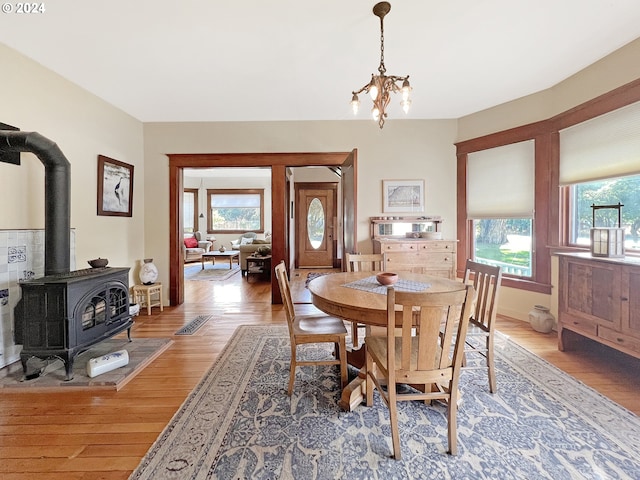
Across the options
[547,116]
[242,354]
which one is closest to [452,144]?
[547,116]

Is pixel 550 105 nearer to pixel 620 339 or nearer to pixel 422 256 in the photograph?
pixel 422 256

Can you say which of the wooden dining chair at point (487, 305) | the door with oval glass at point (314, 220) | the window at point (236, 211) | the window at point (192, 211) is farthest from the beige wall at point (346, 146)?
the window at point (192, 211)

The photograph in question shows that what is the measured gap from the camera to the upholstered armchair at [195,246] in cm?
807

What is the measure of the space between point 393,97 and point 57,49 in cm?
326

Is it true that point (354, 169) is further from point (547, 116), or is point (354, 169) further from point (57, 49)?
point (57, 49)

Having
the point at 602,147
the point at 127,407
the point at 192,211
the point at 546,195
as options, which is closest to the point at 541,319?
the point at 546,195

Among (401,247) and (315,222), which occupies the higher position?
(315,222)

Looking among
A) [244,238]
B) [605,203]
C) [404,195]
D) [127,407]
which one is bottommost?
[127,407]

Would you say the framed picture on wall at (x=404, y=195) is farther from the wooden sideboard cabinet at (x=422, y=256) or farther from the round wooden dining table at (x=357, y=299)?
the round wooden dining table at (x=357, y=299)

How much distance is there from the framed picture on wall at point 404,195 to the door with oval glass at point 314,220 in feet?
11.9

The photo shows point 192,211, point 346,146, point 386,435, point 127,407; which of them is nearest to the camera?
point 386,435

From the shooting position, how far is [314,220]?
7.61 meters

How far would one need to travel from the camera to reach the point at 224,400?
6.15 ft

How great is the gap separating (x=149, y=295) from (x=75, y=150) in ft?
6.21
